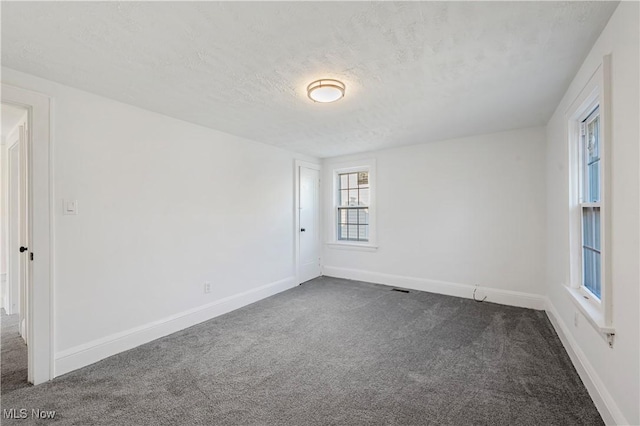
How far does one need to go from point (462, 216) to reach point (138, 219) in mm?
4294

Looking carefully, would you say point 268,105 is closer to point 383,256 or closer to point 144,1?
point 144,1

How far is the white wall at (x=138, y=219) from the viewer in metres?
2.41

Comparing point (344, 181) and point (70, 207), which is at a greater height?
point (344, 181)

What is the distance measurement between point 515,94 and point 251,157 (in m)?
3.30

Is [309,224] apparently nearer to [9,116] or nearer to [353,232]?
[353,232]

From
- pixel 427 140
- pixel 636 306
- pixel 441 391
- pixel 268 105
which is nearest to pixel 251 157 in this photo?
pixel 268 105

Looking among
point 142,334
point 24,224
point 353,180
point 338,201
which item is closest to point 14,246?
point 24,224

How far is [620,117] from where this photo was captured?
157 centimetres

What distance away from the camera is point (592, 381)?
6.48 ft

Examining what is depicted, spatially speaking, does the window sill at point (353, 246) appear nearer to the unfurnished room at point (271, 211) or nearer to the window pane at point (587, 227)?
the unfurnished room at point (271, 211)

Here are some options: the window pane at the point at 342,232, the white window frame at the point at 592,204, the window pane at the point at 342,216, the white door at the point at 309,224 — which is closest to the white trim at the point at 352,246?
the window pane at the point at 342,232

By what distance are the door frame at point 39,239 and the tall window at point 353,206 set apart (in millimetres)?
4317

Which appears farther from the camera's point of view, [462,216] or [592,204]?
[462,216]

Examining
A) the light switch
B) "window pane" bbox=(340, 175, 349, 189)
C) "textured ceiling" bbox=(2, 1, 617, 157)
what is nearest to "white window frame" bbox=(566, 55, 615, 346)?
"textured ceiling" bbox=(2, 1, 617, 157)
